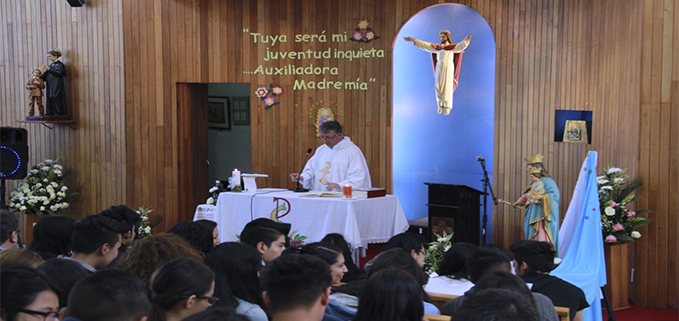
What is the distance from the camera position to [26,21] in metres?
9.80

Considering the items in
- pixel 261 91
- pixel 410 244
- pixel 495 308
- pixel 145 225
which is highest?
pixel 261 91

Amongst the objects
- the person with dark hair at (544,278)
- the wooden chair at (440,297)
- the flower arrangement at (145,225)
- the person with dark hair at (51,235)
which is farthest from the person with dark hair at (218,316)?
the flower arrangement at (145,225)

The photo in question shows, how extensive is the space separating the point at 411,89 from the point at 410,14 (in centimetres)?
100

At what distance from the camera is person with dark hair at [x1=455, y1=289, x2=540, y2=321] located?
192 cm

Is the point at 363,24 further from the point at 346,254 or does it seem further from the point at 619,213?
the point at 346,254

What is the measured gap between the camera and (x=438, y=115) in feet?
30.4

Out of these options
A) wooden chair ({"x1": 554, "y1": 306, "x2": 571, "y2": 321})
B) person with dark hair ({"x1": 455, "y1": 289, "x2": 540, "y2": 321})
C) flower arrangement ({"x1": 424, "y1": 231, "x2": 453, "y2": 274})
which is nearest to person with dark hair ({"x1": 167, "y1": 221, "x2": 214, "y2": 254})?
wooden chair ({"x1": 554, "y1": 306, "x2": 571, "y2": 321})

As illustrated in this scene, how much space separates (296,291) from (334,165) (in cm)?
536

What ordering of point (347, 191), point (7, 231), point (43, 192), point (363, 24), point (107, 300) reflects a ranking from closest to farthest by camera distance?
1. point (107, 300)
2. point (7, 231)
3. point (347, 191)
4. point (363, 24)
5. point (43, 192)

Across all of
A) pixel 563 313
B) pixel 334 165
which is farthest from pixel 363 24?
pixel 563 313

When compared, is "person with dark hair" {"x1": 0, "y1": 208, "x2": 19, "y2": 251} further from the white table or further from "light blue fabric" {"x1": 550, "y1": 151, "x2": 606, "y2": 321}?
"light blue fabric" {"x1": 550, "y1": 151, "x2": 606, "y2": 321}

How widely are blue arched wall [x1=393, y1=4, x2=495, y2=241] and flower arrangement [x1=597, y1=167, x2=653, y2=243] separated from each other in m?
2.18

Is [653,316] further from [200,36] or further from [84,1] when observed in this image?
[84,1]

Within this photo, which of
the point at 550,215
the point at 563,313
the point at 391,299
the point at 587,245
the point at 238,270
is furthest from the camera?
the point at 550,215
